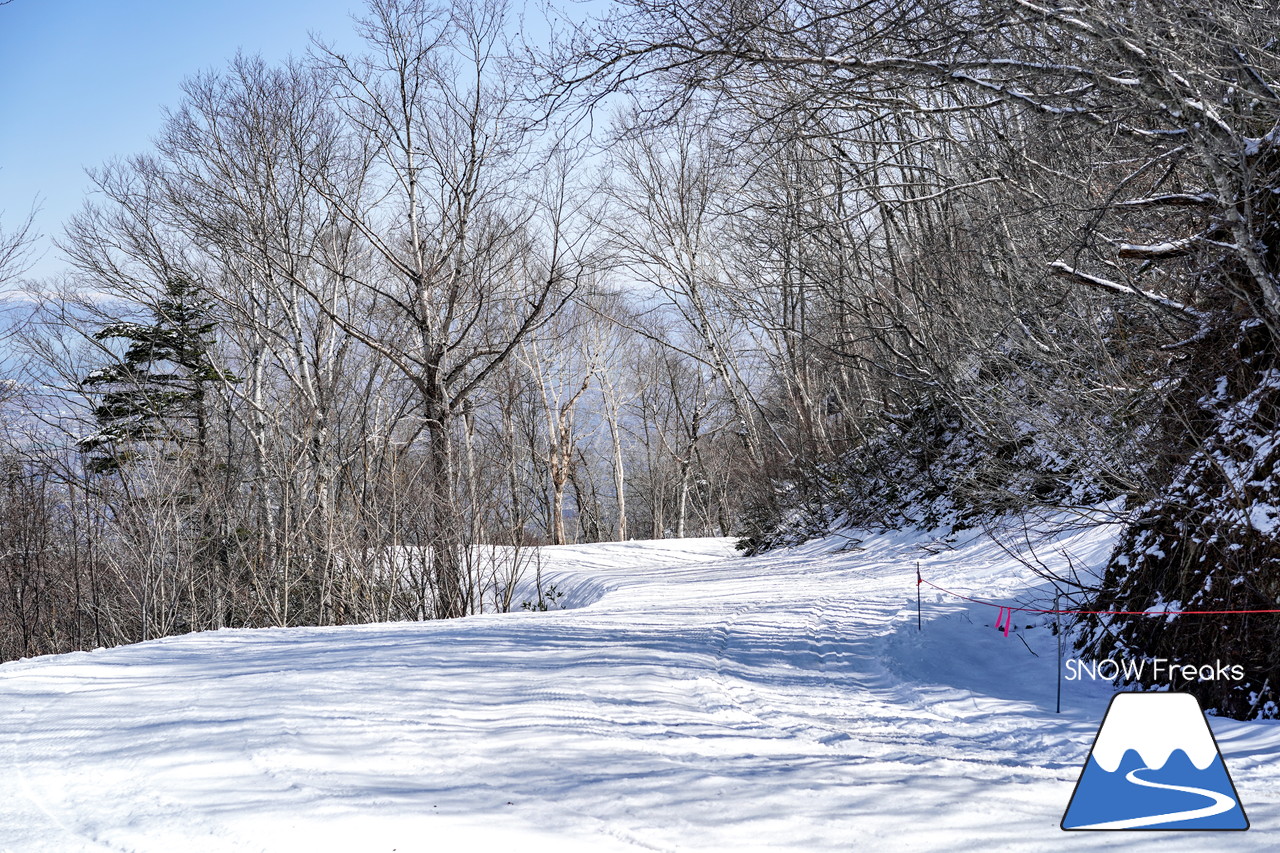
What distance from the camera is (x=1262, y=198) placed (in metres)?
→ 4.65

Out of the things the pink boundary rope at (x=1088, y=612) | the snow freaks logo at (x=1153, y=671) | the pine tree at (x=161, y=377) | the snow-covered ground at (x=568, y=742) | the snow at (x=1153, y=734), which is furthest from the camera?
the pine tree at (x=161, y=377)

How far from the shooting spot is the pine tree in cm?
1697

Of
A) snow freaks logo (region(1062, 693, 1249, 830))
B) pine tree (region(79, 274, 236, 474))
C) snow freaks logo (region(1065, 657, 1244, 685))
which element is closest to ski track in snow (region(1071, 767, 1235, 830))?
snow freaks logo (region(1062, 693, 1249, 830))

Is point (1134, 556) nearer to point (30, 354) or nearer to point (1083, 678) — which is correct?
point (1083, 678)

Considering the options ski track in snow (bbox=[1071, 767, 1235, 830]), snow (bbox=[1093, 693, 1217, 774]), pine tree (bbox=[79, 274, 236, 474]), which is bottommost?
ski track in snow (bbox=[1071, 767, 1235, 830])

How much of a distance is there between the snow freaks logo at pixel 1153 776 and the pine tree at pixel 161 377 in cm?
1527

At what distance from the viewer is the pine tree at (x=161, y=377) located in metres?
17.0

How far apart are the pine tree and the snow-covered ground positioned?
11851 mm

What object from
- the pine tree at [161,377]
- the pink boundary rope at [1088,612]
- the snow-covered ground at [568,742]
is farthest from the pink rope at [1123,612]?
the pine tree at [161,377]

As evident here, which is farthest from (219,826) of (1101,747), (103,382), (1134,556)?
(103,382)

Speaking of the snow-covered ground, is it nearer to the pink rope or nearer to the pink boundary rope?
the pink boundary rope

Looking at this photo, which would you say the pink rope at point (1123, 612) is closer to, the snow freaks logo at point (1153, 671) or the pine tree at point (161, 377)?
the snow freaks logo at point (1153, 671)

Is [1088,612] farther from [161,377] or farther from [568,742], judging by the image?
[161,377]

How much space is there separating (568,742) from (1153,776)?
205cm
